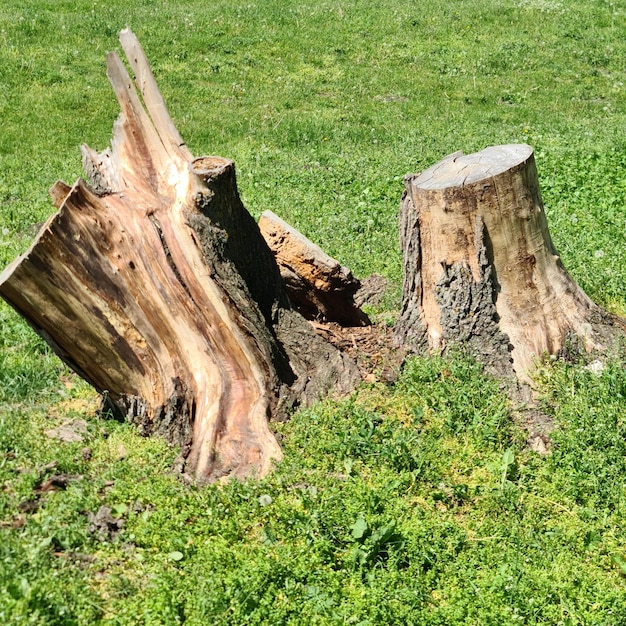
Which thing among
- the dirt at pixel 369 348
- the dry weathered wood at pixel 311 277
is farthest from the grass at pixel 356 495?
the dry weathered wood at pixel 311 277

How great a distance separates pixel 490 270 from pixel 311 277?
1546 millimetres

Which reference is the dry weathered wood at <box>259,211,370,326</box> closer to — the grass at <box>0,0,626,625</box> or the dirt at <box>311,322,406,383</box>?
the dirt at <box>311,322,406,383</box>

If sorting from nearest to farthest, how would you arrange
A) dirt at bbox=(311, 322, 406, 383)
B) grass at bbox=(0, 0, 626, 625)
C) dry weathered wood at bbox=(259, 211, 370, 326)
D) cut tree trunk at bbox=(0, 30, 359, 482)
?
grass at bbox=(0, 0, 626, 625) < cut tree trunk at bbox=(0, 30, 359, 482) < dirt at bbox=(311, 322, 406, 383) < dry weathered wood at bbox=(259, 211, 370, 326)

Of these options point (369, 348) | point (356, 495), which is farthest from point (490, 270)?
point (356, 495)

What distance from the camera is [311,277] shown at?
Answer: 7.18 metres

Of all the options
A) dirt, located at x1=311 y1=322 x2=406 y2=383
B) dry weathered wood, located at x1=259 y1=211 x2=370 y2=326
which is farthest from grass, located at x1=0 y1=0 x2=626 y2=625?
dry weathered wood, located at x1=259 y1=211 x2=370 y2=326

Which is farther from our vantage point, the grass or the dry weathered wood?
the dry weathered wood

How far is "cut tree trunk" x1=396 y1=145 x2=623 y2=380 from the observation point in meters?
6.27

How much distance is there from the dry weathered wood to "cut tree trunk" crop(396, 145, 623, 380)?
76 cm

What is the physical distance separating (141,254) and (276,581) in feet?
7.73

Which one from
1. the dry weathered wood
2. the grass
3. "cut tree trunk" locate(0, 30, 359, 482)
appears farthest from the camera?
the dry weathered wood

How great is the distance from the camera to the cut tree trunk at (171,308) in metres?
5.49

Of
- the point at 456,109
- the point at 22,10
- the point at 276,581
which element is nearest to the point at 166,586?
the point at 276,581

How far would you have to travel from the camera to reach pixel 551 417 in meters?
6.00
